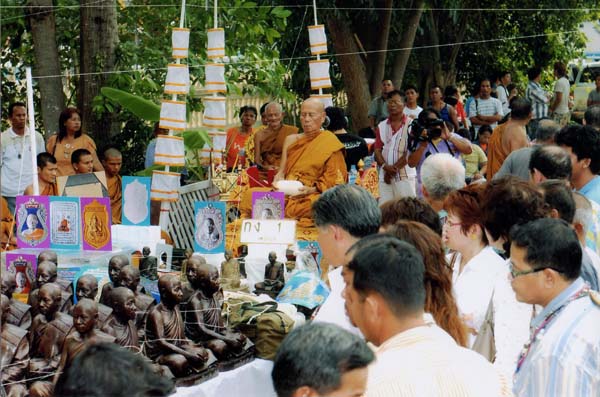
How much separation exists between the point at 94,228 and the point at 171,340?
1.35 meters

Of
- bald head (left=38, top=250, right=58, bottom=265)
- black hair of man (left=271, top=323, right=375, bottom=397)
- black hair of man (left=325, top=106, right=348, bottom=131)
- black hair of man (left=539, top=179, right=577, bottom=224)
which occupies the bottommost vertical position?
bald head (left=38, top=250, right=58, bottom=265)

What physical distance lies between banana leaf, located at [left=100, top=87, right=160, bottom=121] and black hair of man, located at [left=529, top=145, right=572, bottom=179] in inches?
184

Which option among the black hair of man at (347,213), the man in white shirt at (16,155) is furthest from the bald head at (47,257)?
the man in white shirt at (16,155)

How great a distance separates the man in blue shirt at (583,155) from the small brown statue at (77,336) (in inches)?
100

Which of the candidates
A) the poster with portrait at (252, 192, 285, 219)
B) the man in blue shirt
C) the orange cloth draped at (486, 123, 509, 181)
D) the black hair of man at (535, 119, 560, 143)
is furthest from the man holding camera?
the man in blue shirt

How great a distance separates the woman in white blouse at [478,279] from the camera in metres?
3.28

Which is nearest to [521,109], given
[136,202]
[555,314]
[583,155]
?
[583,155]

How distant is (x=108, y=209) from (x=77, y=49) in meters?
5.81

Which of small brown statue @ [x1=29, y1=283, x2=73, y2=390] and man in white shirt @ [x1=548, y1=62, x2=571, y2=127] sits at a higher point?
man in white shirt @ [x1=548, y1=62, x2=571, y2=127]

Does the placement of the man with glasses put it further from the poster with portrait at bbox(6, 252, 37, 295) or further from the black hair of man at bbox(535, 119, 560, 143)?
the black hair of man at bbox(535, 119, 560, 143)

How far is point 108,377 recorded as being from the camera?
1617 mm

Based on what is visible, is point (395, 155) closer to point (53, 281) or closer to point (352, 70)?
point (53, 281)

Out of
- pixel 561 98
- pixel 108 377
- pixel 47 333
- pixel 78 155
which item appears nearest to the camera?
pixel 108 377

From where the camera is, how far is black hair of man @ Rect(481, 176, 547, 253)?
3.74 m
